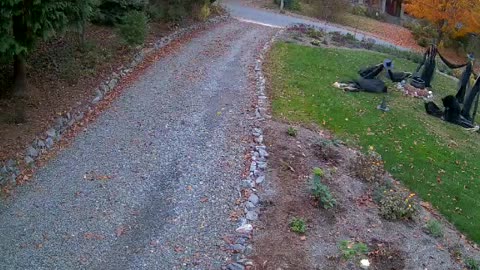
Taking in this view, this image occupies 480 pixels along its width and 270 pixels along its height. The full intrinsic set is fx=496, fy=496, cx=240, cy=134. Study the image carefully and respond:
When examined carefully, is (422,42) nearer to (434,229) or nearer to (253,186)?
(434,229)

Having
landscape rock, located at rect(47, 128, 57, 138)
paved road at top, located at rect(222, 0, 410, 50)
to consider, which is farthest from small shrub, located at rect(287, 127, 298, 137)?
paved road at top, located at rect(222, 0, 410, 50)

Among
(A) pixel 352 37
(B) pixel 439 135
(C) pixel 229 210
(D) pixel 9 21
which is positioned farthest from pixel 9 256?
(A) pixel 352 37

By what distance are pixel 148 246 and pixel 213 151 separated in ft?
11.5

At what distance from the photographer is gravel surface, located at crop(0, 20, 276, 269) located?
7449mm

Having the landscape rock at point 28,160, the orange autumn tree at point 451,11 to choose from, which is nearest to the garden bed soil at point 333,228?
the landscape rock at point 28,160

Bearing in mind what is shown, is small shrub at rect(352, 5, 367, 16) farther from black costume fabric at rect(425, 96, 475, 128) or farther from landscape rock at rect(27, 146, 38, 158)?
landscape rock at rect(27, 146, 38, 158)

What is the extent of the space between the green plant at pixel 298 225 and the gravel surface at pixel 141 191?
40.0 inches

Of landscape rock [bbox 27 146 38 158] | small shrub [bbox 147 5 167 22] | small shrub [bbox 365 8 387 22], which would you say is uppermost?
small shrub [bbox 147 5 167 22]

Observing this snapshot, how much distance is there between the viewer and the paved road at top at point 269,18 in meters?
29.3

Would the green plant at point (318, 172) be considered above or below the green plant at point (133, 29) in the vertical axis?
below

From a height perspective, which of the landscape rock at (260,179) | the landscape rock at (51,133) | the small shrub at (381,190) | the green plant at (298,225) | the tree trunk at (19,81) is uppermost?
the tree trunk at (19,81)

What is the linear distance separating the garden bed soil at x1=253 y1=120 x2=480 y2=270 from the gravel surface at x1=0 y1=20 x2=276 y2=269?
0.72m

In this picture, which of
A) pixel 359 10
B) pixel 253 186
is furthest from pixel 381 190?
pixel 359 10

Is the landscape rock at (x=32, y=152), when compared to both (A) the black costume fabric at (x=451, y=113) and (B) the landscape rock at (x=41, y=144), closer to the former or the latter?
(B) the landscape rock at (x=41, y=144)
